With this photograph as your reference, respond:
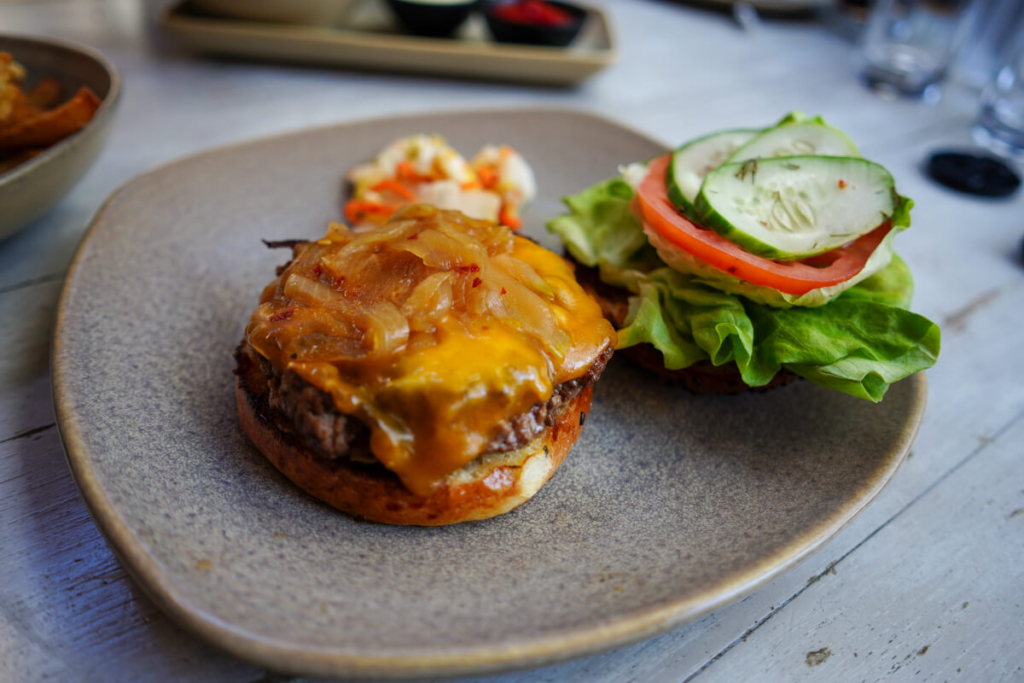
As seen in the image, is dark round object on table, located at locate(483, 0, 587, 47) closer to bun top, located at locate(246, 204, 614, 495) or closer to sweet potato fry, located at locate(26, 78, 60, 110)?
sweet potato fry, located at locate(26, 78, 60, 110)

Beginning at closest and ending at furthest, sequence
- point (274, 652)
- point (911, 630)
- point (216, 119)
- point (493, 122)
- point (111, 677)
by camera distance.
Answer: point (274, 652) < point (111, 677) < point (911, 630) < point (493, 122) < point (216, 119)

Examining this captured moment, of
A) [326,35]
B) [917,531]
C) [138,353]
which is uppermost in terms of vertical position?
[326,35]

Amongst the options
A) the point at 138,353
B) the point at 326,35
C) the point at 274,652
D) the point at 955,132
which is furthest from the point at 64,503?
the point at 955,132

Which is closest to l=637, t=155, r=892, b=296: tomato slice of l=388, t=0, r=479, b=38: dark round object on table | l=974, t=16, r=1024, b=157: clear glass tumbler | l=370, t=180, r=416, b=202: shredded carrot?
l=370, t=180, r=416, b=202: shredded carrot

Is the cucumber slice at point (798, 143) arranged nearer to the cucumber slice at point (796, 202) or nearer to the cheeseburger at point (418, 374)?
the cucumber slice at point (796, 202)

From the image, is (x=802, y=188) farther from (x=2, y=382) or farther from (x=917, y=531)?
(x=2, y=382)
